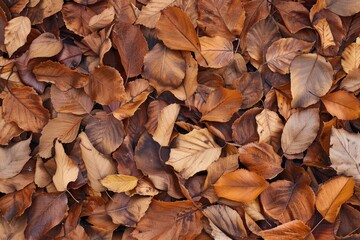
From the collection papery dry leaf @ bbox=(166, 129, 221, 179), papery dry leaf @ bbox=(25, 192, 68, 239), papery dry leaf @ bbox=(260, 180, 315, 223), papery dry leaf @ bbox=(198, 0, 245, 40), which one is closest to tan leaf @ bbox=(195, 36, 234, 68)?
papery dry leaf @ bbox=(198, 0, 245, 40)

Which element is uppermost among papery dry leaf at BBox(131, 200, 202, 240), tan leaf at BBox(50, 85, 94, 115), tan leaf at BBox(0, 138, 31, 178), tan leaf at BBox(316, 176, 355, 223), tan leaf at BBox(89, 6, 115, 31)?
tan leaf at BBox(89, 6, 115, 31)

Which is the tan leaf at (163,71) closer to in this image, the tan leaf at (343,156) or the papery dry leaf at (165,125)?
the papery dry leaf at (165,125)

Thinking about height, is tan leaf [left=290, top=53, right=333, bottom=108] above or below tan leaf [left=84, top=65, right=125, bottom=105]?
above

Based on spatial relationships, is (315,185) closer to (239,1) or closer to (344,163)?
(344,163)

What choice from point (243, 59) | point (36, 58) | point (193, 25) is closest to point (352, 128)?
point (243, 59)

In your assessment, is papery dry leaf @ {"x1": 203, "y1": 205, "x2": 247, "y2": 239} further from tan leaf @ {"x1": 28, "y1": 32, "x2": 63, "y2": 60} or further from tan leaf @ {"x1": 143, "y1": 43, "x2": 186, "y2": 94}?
tan leaf @ {"x1": 28, "y1": 32, "x2": 63, "y2": 60}

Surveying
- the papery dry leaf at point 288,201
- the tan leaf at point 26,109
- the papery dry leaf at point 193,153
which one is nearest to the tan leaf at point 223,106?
the papery dry leaf at point 193,153
